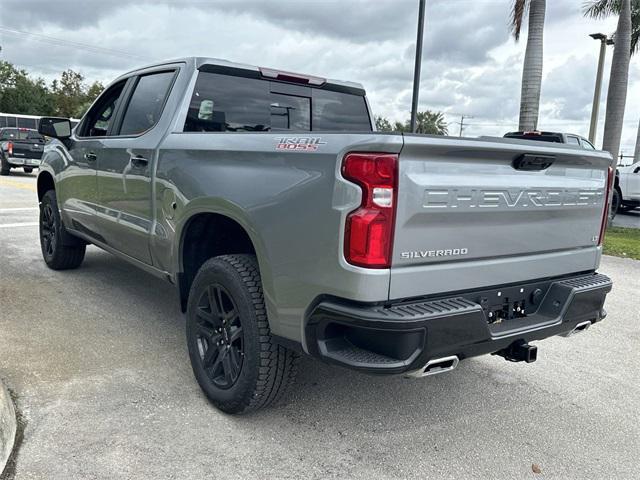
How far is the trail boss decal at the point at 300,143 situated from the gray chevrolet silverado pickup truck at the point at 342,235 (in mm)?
11

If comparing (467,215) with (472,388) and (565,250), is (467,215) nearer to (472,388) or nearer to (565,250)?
(565,250)

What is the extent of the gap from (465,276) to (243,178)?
1.20 meters

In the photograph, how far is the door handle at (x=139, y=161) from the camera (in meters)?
3.90

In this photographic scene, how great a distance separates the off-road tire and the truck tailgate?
4300 mm

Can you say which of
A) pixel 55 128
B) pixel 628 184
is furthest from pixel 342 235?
pixel 628 184

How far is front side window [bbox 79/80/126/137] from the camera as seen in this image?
4828mm

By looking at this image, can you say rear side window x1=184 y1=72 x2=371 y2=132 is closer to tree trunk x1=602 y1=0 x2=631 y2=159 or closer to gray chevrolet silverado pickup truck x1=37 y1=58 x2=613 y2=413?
gray chevrolet silverado pickup truck x1=37 y1=58 x2=613 y2=413

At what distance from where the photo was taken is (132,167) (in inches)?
160

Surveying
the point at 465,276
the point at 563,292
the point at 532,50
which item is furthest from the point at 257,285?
the point at 532,50

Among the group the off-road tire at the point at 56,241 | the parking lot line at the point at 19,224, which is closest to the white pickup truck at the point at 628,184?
the parking lot line at the point at 19,224

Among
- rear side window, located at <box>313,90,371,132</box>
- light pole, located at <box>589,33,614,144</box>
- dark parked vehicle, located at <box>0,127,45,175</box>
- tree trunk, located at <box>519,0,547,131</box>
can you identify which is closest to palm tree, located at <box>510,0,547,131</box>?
tree trunk, located at <box>519,0,547,131</box>

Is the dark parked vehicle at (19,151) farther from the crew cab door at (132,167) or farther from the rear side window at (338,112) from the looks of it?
the rear side window at (338,112)

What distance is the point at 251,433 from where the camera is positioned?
3.03m

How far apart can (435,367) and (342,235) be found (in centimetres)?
73
